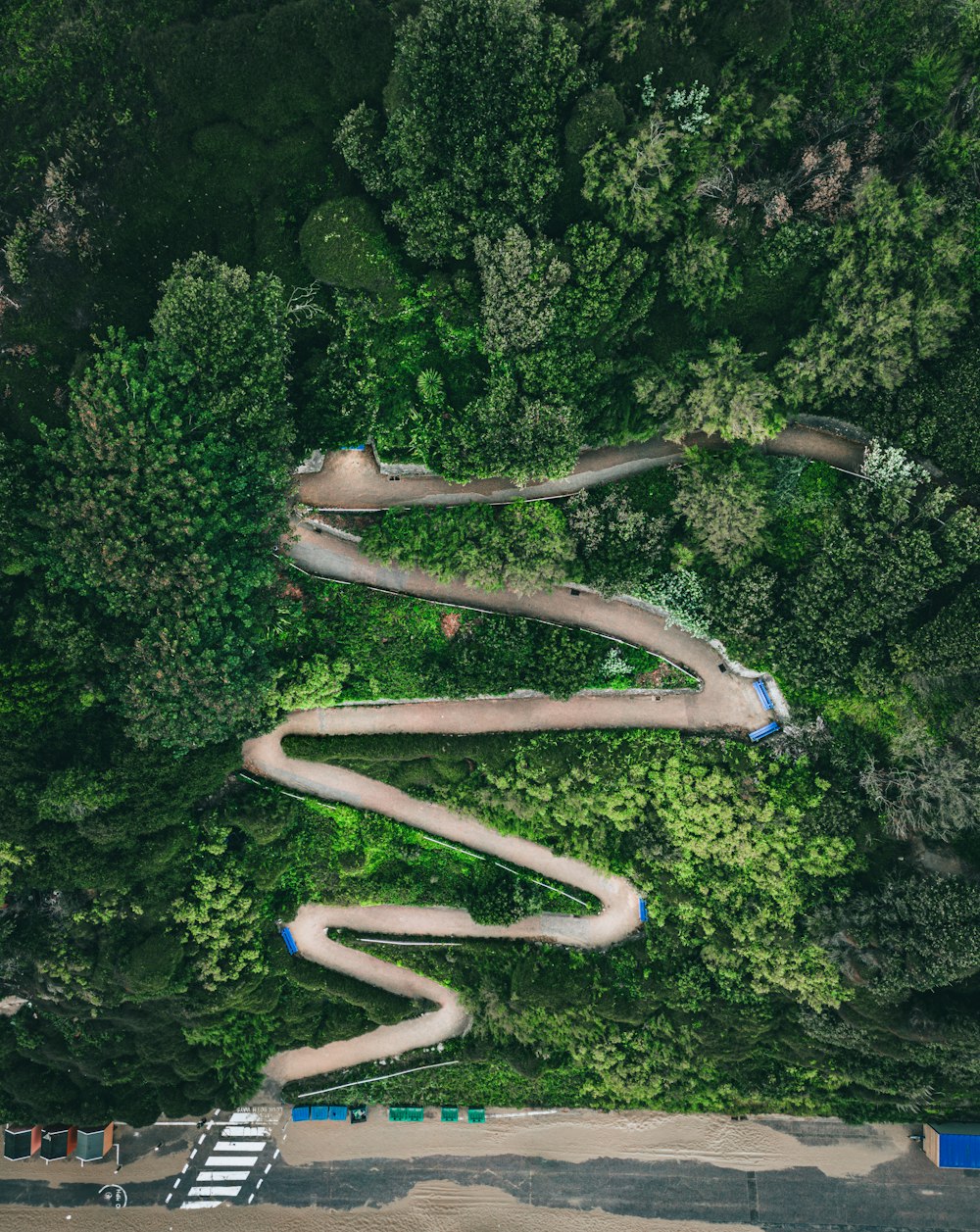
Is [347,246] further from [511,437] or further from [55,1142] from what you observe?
[55,1142]

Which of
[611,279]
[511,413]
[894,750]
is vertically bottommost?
[894,750]

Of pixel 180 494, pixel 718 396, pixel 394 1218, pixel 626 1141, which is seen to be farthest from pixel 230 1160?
pixel 718 396

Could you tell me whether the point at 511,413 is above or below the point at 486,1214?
above

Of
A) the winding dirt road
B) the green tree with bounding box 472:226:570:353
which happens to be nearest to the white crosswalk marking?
the winding dirt road

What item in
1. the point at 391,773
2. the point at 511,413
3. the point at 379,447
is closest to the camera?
the point at 511,413

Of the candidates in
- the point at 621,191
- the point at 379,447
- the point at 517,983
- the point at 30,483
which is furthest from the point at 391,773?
the point at 621,191

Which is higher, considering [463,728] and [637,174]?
[637,174]

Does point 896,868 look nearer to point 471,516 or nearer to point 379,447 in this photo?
point 471,516
